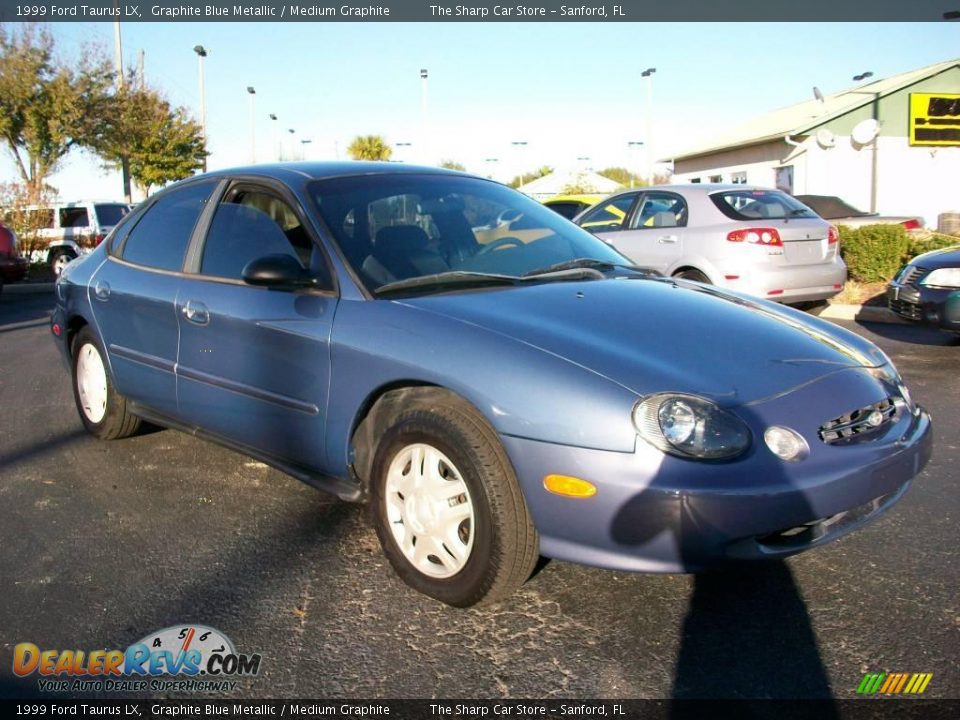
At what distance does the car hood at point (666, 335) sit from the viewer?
2627 mm

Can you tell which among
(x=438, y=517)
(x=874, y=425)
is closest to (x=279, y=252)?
(x=438, y=517)

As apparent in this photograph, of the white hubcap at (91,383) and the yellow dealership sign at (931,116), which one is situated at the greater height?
the yellow dealership sign at (931,116)

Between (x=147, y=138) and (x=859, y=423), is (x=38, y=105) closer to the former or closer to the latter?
(x=147, y=138)

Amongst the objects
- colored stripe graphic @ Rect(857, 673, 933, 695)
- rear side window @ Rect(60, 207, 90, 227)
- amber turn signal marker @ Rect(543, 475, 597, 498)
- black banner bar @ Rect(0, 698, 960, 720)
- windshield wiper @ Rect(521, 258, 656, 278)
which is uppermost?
rear side window @ Rect(60, 207, 90, 227)

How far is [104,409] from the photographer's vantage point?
189 inches

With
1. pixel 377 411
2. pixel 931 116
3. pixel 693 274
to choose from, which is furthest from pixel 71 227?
pixel 931 116

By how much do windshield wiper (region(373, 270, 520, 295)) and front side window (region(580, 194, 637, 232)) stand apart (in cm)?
615

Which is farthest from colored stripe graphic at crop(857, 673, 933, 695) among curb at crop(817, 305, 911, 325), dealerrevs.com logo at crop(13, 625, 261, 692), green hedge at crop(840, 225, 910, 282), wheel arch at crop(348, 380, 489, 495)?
green hedge at crop(840, 225, 910, 282)

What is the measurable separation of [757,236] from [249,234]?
18.6 ft

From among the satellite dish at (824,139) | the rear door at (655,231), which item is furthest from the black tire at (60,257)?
the satellite dish at (824,139)

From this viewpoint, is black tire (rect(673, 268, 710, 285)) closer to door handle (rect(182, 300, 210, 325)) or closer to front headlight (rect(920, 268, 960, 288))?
front headlight (rect(920, 268, 960, 288))

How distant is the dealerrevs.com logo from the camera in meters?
2.49

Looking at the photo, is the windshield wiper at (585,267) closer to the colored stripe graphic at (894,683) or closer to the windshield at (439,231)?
the windshield at (439,231)

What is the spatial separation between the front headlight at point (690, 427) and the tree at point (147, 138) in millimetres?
24981
